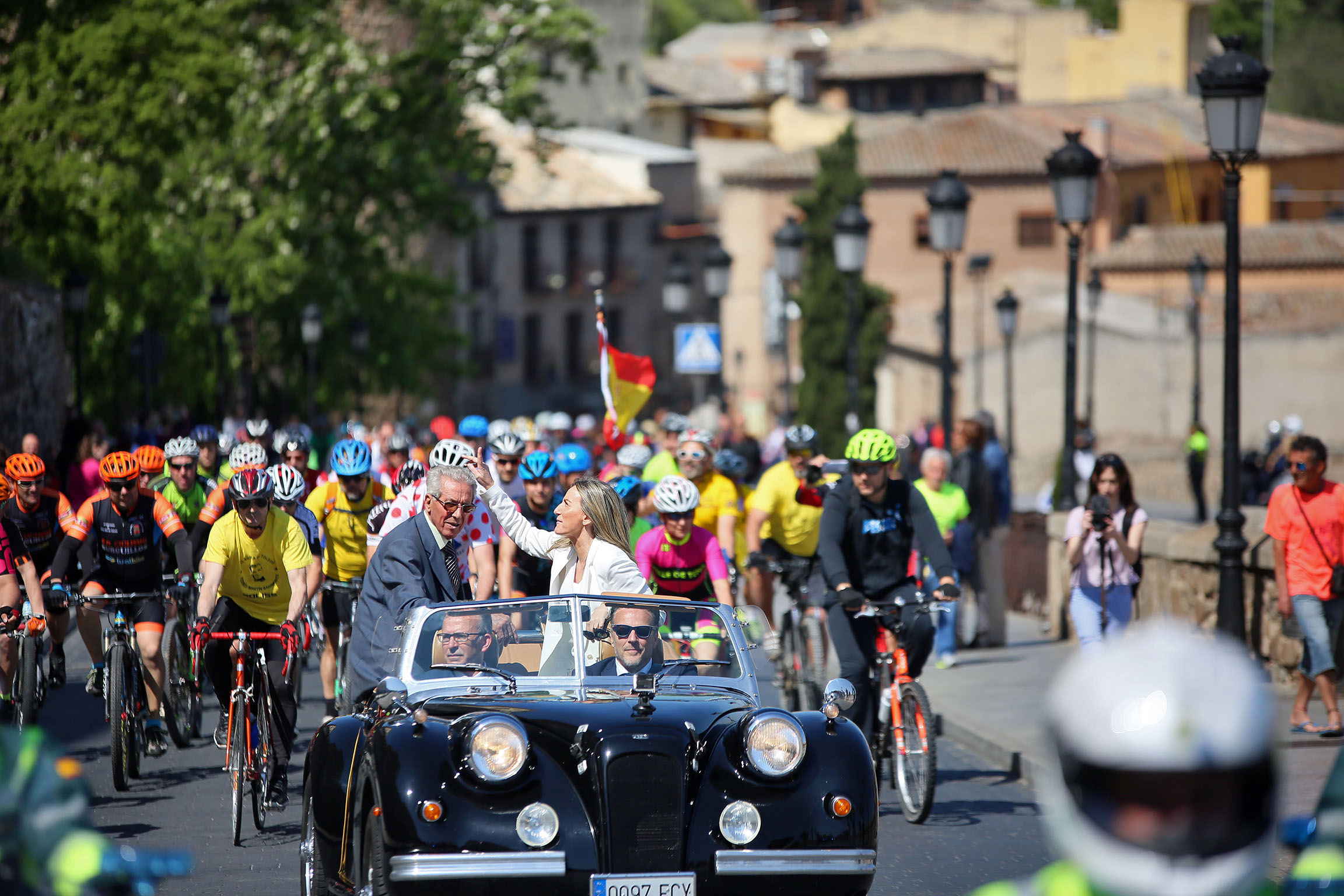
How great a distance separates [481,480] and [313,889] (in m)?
2.77

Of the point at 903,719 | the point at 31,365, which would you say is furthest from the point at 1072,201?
the point at 31,365

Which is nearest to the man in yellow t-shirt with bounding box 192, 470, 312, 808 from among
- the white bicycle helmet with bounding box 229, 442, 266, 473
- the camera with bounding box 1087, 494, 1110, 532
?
the white bicycle helmet with bounding box 229, 442, 266, 473

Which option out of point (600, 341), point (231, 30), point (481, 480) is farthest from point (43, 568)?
point (231, 30)

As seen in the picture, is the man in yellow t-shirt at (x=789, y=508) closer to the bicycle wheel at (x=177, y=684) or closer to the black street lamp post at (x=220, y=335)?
the bicycle wheel at (x=177, y=684)

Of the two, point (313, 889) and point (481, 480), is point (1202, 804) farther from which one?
point (481, 480)

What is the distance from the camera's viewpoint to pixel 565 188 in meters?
75.3

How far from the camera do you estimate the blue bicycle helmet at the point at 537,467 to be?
11.5 m

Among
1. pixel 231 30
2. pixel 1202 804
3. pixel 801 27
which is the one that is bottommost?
pixel 1202 804

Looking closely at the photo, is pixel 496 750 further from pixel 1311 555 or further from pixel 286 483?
pixel 1311 555

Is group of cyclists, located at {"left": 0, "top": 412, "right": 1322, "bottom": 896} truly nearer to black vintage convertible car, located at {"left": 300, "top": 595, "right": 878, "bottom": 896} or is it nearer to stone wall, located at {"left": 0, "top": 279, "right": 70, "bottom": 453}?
black vintage convertible car, located at {"left": 300, "top": 595, "right": 878, "bottom": 896}

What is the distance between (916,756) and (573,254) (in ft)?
223

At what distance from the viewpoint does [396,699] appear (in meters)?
6.54

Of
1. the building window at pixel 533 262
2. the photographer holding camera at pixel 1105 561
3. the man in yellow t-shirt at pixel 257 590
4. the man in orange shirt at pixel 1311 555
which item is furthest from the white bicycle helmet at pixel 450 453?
the building window at pixel 533 262

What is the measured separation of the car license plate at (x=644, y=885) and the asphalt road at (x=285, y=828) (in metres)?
2.06
